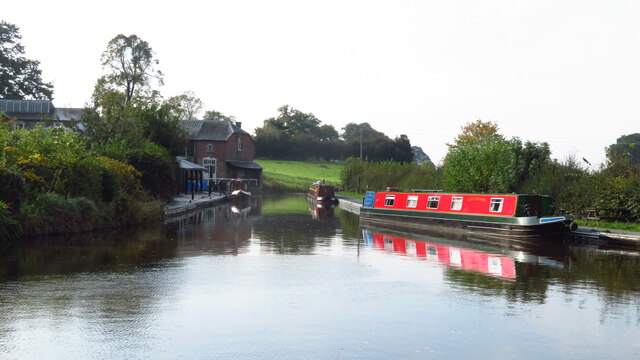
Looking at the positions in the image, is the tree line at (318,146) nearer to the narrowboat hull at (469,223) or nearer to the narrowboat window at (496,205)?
the narrowboat hull at (469,223)

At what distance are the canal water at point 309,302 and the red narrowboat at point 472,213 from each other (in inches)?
148

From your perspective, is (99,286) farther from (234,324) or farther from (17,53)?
(17,53)

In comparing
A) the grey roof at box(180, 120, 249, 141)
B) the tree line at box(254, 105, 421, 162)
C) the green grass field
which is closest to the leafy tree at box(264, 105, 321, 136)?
the tree line at box(254, 105, 421, 162)

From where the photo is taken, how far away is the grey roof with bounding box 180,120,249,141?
2908 inches

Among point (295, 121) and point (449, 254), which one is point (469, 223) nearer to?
point (449, 254)

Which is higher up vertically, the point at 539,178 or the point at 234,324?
the point at 539,178

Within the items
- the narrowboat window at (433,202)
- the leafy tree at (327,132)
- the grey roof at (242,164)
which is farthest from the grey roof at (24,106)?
the leafy tree at (327,132)

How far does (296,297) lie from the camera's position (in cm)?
1246

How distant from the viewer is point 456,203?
103ft

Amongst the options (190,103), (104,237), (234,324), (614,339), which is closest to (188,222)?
(104,237)

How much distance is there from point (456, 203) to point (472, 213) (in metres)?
1.67

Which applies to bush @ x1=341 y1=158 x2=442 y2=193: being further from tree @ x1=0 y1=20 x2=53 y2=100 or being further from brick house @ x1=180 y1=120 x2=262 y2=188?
tree @ x1=0 y1=20 x2=53 y2=100

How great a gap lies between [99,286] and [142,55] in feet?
182

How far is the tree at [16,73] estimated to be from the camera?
7750cm
